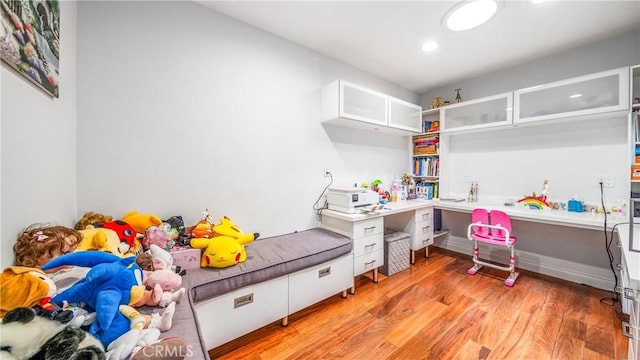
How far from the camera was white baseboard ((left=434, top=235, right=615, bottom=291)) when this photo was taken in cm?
221

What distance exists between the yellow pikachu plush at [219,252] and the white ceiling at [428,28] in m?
1.81

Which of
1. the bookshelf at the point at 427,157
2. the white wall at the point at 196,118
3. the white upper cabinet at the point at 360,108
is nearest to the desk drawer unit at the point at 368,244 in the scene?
the white wall at the point at 196,118

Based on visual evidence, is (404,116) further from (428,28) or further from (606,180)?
(606,180)

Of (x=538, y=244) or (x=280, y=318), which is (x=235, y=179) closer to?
(x=280, y=318)

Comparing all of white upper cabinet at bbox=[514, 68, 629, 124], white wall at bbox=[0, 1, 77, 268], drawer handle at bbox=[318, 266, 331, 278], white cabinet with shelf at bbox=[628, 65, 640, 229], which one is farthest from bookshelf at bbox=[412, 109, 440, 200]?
white wall at bbox=[0, 1, 77, 268]

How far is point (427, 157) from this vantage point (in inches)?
135

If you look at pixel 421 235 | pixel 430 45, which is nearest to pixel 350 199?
pixel 421 235

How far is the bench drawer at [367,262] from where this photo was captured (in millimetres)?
2127

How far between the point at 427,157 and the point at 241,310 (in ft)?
10.2

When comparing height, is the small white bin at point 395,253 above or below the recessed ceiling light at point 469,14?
below

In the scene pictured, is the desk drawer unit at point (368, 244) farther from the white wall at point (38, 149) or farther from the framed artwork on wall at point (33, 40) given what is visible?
the framed artwork on wall at point (33, 40)

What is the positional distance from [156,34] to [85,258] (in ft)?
5.09

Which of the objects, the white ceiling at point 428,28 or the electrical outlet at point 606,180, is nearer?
the white ceiling at point 428,28

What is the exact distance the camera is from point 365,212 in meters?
2.23
